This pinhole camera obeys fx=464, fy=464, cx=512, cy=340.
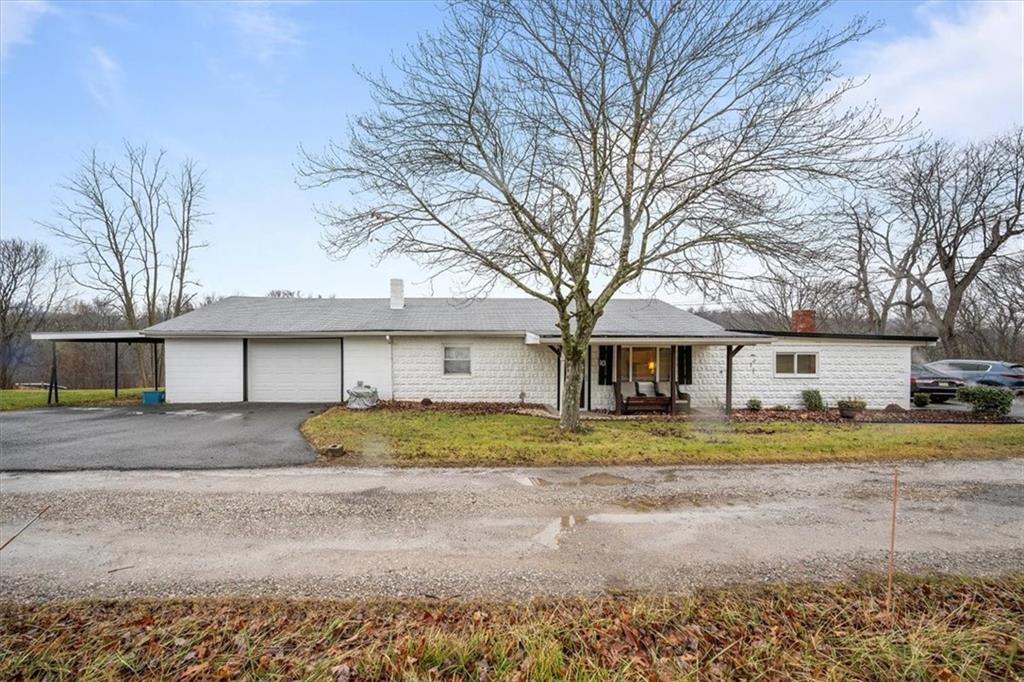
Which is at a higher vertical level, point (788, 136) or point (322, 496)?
point (788, 136)

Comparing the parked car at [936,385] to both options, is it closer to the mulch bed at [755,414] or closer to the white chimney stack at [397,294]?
the mulch bed at [755,414]

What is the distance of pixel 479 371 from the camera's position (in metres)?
15.3

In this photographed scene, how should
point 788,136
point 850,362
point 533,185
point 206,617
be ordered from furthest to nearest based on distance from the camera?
point 850,362 < point 533,185 < point 788,136 < point 206,617

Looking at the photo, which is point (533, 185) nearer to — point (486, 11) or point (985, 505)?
point (486, 11)

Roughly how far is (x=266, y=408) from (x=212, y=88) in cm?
871

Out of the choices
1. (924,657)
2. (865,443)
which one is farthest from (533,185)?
(924,657)

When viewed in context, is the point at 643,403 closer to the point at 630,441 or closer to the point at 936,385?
the point at 630,441

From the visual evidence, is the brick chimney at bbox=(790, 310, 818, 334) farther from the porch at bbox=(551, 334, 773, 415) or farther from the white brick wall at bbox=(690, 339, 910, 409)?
the porch at bbox=(551, 334, 773, 415)

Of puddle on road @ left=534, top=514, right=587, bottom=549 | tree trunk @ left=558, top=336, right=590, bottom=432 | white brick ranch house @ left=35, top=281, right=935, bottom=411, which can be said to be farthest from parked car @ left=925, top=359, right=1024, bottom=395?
puddle on road @ left=534, top=514, right=587, bottom=549

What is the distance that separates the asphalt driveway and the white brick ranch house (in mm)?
2145

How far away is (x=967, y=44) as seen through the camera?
9898 millimetres

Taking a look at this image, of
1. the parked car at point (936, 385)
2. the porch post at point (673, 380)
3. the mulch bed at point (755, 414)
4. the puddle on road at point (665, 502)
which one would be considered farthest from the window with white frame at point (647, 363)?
the parked car at point (936, 385)

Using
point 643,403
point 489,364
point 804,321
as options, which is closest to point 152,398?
point 489,364

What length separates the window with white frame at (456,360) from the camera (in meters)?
15.4
